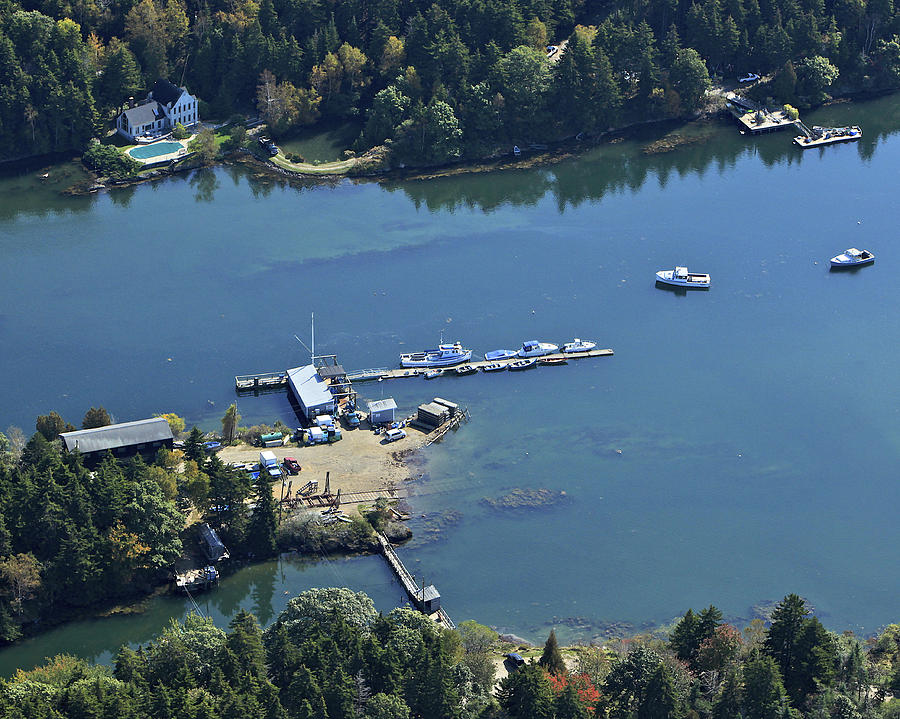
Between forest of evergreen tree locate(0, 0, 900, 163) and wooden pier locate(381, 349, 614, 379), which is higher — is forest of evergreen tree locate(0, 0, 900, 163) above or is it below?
above

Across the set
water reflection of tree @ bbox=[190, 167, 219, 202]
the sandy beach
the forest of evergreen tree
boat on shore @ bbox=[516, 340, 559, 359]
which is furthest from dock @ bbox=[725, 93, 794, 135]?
the sandy beach

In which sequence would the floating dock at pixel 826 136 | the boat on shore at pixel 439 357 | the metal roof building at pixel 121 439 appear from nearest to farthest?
the metal roof building at pixel 121 439 → the boat on shore at pixel 439 357 → the floating dock at pixel 826 136

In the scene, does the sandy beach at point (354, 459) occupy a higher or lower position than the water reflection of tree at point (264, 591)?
higher

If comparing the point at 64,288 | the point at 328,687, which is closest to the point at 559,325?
the point at 64,288

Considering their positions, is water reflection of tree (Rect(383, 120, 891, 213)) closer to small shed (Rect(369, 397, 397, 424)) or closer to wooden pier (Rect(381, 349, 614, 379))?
wooden pier (Rect(381, 349, 614, 379))

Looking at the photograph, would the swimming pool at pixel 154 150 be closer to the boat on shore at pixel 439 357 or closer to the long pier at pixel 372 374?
the long pier at pixel 372 374

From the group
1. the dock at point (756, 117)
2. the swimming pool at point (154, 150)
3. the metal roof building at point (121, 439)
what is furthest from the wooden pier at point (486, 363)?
the dock at point (756, 117)

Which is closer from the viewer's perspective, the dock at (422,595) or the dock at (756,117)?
the dock at (422,595)

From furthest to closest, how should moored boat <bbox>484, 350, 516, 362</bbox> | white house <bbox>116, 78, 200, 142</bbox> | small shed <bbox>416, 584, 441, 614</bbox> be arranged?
white house <bbox>116, 78, 200, 142</bbox> < moored boat <bbox>484, 350, 516, 362</bbox> < small shed <bbox>416, 584, 441, 614</bbox>
